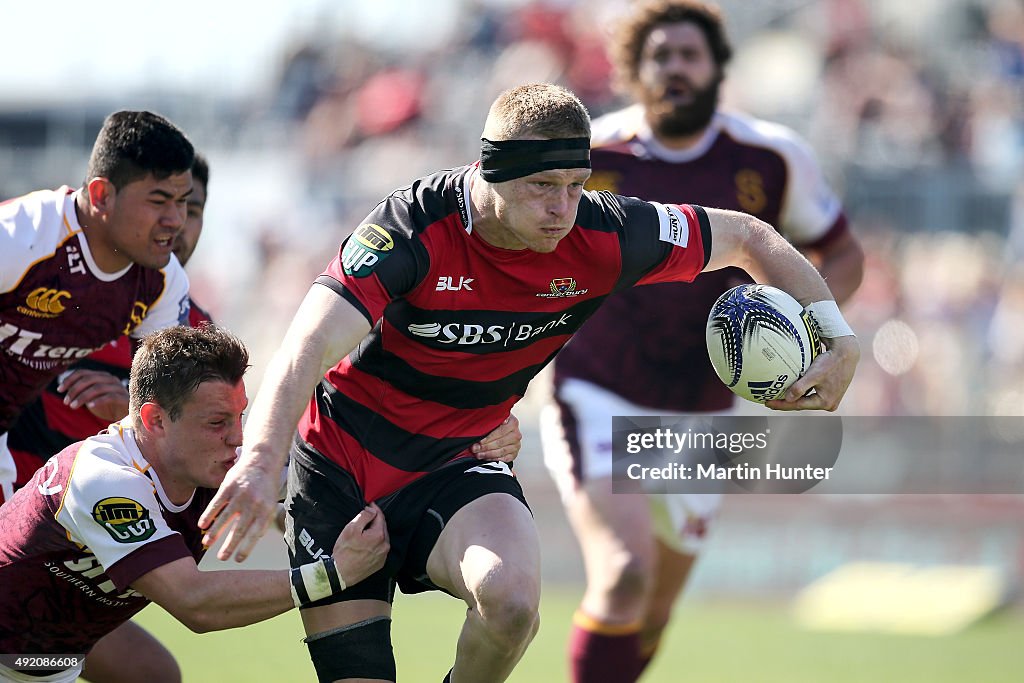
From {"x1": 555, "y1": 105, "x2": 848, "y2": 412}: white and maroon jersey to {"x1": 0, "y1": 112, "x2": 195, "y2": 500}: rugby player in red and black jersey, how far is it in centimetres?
255

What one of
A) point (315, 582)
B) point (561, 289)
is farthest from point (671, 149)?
point (315, 582)

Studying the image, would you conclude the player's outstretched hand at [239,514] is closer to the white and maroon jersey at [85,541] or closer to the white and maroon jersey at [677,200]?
the white and maroon jersey at [85,541]

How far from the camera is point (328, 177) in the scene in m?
16.5

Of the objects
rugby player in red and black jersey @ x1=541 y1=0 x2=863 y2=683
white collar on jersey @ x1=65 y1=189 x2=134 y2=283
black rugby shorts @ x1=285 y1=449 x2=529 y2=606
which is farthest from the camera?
rugby player in red and black jersey @ x1=541 y1=0 x2=863 y2=683

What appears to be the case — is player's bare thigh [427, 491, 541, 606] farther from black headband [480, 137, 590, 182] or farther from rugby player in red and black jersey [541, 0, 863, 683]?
rugby player in red and black jersey [541, 0, 863, 683]

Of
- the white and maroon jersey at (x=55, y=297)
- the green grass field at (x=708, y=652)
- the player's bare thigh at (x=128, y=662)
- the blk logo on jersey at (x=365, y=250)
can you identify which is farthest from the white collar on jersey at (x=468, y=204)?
the green grass field at (x=708, y=652)

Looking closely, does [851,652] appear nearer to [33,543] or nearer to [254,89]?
[33,543]

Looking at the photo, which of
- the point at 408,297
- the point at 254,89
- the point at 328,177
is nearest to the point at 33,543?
the point at 408,297

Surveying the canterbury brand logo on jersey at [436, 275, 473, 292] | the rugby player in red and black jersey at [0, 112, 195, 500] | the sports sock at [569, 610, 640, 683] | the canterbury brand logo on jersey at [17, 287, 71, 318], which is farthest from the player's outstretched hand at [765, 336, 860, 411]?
the canterbury brand logo on jersey at [17, 287, 71, 318]

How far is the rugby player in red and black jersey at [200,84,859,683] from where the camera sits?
470 centimetres

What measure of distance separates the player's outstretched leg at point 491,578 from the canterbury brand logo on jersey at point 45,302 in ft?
6.46

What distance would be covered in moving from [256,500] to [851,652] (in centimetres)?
662

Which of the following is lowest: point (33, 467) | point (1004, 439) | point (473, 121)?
point (1004, 439)

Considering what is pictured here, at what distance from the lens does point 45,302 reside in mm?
5777
